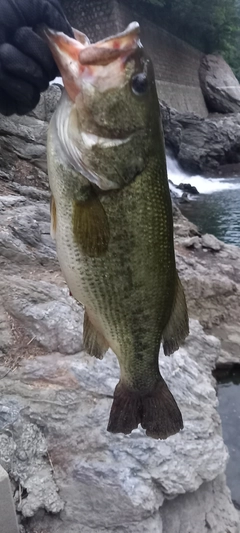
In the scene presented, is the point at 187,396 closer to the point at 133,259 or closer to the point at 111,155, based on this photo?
the point at 133,259

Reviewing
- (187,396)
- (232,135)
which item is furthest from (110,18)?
(187,396)

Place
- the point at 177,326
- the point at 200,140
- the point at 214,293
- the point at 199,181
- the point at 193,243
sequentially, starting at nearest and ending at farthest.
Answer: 1. the point at 177,326
2. the point at 214,293
3. the point at 193,243
4. the point at 199,181
5. the point at 200,140

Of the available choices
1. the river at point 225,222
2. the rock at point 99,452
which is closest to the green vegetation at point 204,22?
the river at point 225,222

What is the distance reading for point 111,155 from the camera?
203 cm

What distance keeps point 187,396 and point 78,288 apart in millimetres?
2656

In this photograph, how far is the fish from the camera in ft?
6.30

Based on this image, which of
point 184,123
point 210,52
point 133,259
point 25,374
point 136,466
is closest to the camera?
point 133,259

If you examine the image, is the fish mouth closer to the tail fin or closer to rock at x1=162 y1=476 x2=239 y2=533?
the tail fin

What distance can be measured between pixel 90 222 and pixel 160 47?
90.6 ft

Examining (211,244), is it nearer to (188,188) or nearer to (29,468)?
(29,468)

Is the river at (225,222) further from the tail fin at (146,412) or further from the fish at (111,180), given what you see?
the fish at (111,180)

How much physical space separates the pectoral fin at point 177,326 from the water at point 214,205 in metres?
10.8

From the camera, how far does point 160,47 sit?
27328 millimetres

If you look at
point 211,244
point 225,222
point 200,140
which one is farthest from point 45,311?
point 200,140
